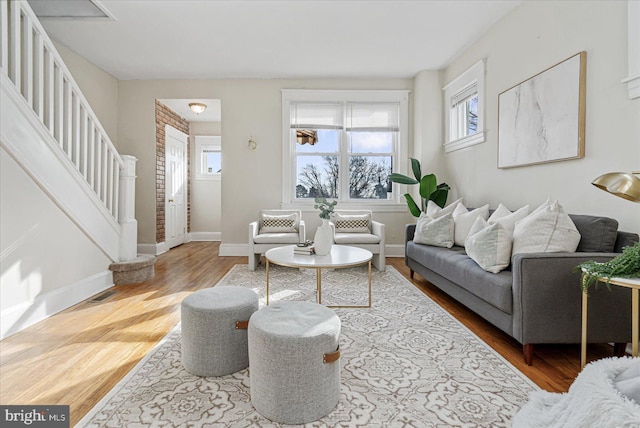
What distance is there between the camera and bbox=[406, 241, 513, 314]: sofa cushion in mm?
1979

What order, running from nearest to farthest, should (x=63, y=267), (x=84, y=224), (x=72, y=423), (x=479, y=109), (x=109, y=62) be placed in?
(x=72, y=423) < (x=63, y=267) < (x=84, y=224) < (x=479, y=109) < (x=109, y=62)

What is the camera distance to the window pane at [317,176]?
5.23 meters

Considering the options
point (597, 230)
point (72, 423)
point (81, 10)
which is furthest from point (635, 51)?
point (81, 10)

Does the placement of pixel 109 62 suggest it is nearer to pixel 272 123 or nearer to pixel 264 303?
pixel 272 123

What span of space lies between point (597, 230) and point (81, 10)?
4907 mm

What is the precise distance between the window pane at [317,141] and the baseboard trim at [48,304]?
317 centimetres

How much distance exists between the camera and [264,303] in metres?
2.88

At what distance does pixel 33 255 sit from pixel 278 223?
261 centimetres

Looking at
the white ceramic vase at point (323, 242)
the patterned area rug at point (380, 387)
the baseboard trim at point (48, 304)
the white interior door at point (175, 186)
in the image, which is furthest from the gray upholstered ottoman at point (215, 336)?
the white interior door at point (175, 186)

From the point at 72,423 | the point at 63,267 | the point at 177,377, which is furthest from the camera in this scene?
the point at 63,267

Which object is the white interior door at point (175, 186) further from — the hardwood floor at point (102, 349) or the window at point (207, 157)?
the hardwood floor at point (102, 349)

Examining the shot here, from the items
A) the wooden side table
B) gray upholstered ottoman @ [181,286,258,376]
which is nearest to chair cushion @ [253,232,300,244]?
gray upholstered ottoman @ [181,286,258,376]

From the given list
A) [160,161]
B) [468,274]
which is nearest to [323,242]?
[468,274]

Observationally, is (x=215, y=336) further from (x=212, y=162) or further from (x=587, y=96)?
(x=212, y=162)
